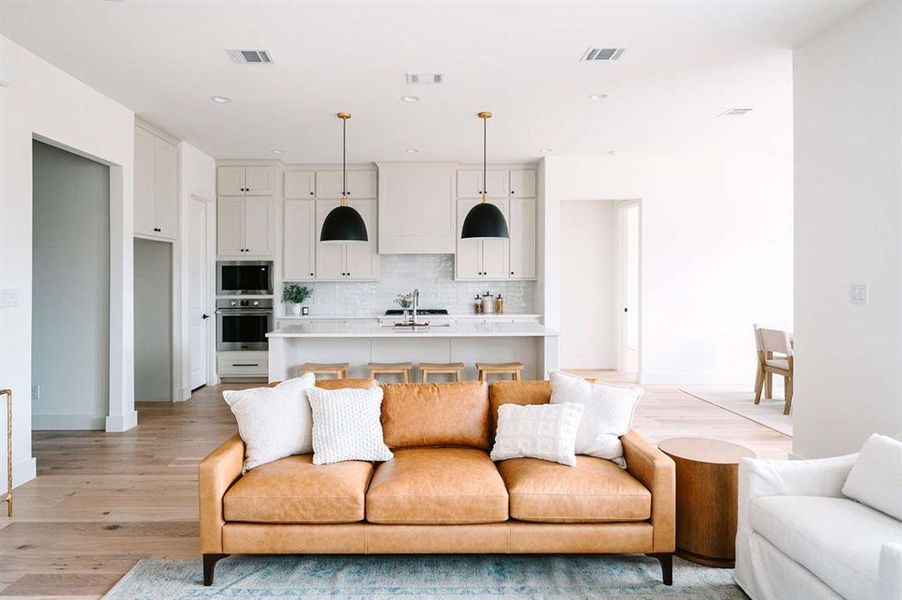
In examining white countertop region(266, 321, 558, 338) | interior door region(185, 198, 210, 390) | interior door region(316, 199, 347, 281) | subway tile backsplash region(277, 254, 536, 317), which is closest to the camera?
white countertop region(266, 321, 558, 338)

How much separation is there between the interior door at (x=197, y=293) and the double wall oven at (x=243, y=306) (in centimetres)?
24

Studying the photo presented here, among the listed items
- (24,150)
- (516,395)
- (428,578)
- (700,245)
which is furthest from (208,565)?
(700,245)

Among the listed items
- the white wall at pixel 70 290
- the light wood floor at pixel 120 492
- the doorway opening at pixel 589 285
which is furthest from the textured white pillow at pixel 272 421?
the doorway opening at pixel 589 285

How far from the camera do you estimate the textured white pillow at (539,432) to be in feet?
9.00

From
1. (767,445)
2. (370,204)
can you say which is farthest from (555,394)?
(370,204)

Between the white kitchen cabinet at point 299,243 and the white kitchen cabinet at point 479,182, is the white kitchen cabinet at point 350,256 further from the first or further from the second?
the white kitchen cabinet at point 479,182

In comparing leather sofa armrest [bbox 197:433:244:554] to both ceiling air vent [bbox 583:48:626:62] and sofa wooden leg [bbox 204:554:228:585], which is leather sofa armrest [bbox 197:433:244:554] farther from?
ceiling air vent [bbox 583:48:626:62]

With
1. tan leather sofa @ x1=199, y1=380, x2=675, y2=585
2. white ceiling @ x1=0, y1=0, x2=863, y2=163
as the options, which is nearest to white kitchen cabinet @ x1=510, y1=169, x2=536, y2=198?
white ceiling @ x1=0, y1=0, x2=863, y2=163

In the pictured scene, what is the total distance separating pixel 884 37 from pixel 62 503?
5.47 m

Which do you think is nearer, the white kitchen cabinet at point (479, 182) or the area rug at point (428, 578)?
the area rug at point (428, 578)

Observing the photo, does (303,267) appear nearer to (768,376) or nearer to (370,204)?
(370,204)

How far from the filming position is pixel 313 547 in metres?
2.44

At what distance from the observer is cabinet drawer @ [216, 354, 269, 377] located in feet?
23.9

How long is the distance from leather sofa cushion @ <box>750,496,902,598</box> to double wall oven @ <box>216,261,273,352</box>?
6.23m
